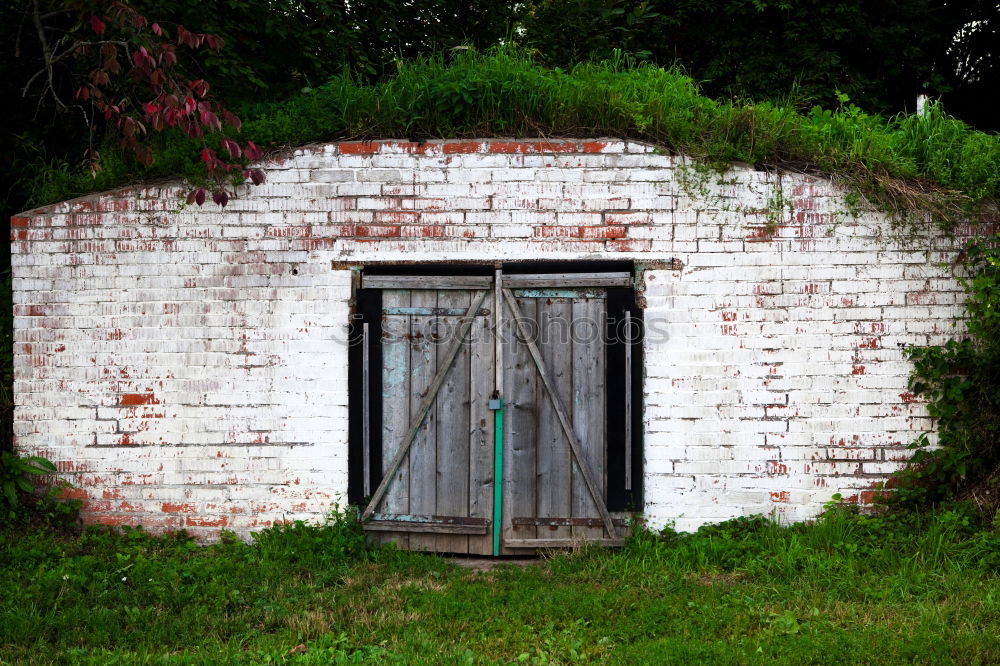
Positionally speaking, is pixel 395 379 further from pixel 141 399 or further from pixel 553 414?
pixel 141 399

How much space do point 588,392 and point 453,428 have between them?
1.00 m

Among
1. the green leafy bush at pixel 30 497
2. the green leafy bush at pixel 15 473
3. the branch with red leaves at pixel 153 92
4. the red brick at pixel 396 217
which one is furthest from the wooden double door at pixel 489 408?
the green leafy bush at pixel 15 473

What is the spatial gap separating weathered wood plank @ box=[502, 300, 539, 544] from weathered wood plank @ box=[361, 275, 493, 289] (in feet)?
0.97

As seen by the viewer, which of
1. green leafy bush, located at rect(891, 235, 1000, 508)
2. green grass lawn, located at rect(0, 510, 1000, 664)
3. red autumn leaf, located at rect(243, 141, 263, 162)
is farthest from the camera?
green leafy bush, located at rect(891, 235, 1000, 508)

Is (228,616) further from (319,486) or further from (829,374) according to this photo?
(829,374)

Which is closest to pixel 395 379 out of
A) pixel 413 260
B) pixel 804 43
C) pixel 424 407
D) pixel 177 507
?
pixel 424 407

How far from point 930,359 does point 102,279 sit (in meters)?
5.84

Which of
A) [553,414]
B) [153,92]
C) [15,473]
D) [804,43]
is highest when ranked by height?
[804,43]

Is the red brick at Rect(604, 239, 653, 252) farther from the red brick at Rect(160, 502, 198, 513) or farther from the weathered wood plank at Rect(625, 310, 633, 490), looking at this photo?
the red brick at Rect(160, 502, 198, 513)

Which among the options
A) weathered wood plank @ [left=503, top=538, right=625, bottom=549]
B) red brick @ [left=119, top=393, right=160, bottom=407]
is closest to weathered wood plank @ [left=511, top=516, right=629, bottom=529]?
weathered wood plank @ [left=503, top=538, right=625, bottom=549]

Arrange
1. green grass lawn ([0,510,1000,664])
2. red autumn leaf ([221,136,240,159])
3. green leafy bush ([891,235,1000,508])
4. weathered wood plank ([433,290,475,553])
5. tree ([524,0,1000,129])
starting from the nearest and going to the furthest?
green grass lawn ([0,510,1000,664])
red autumn leaf ([221,136,240,159])
green leafy bush ([891,235,1000,508])
weathered wood plank ([433,290,475,553])
tree ([524,0,1000,129])

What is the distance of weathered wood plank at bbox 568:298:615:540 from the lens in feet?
18.3

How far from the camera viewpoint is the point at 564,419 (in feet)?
18.2

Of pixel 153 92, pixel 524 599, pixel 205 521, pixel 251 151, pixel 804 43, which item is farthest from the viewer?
pixel 804 43
